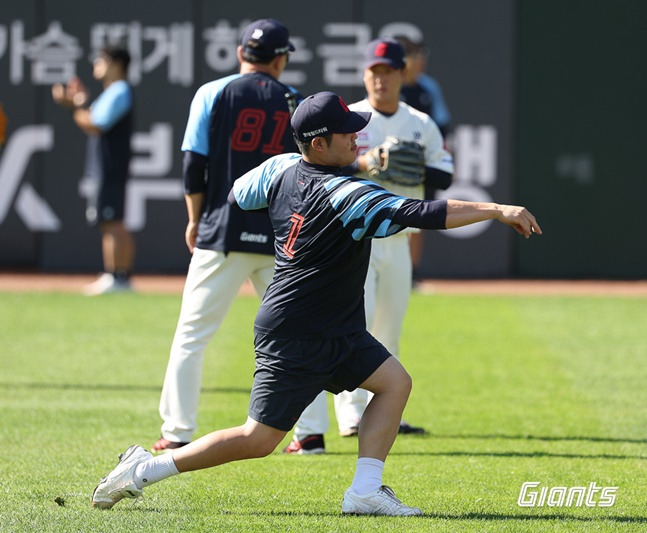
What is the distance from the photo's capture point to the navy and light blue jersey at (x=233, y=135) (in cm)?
732

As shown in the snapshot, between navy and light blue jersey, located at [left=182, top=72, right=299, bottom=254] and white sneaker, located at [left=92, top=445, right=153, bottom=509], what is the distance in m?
1.81

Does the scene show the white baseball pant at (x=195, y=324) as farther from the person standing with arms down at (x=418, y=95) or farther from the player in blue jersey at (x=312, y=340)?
the person standing with arms down at (x=418, y=95)

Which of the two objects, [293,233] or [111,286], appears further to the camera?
[111,286]

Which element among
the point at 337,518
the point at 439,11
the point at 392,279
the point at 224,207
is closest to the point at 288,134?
the point at 224,207

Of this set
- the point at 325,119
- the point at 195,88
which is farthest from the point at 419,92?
the point at 325,119

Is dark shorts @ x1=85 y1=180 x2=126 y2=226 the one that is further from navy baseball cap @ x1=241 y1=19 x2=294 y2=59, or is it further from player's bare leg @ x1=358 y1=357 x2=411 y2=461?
player's bare leg @ x1=358 y1=357 x2=411 y2=461

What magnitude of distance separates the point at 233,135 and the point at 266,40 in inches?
23.4

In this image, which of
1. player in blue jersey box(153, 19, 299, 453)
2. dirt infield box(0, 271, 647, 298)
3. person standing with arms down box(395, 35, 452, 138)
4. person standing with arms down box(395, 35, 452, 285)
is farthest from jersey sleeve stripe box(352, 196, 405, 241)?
dirt infield box(0, 271, 647, 298)

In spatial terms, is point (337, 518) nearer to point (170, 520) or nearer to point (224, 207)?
point (170, 520)

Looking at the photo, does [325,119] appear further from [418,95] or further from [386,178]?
[418,95]

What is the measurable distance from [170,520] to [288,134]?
2645 millimetres

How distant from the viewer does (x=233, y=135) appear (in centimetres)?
734

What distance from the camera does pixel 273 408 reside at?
5695 millimetres

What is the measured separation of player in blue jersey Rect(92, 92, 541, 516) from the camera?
5.66 meters
